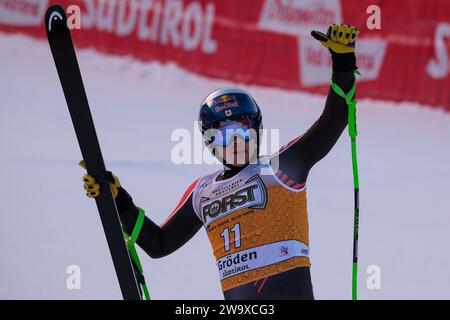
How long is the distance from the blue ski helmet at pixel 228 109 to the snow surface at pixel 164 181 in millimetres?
1811

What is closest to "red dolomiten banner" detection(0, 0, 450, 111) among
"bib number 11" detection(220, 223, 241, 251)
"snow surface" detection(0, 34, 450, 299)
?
"snow surface" detection(0, 34, 450, 299)

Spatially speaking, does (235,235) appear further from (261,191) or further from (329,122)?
(329,122)

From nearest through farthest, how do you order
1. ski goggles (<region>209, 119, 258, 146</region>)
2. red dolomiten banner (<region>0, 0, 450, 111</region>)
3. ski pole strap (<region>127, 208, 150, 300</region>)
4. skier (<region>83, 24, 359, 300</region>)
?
1. skier (<region>83, 24, 359, 300</region>)
2. ski goggles (<region>209, 119, 258, 146</region>)
3. ski pole strap (<region>127, 208, 150, 300</region>)
4. red dolomiten banner (<region>0, 0, 450, 111</region>)

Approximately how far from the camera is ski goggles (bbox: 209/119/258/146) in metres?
4.23

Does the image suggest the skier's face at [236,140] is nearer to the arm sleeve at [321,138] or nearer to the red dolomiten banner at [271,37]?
the arm sleeve at [321,138]

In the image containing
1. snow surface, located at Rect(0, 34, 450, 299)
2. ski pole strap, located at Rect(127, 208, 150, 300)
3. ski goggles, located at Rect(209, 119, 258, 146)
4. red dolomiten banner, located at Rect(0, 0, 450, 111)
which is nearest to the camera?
ski goggles, located at Rect(209, 119, 258, 146)

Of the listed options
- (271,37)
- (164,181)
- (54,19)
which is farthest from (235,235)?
(271,37)

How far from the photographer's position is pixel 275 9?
11.3 m

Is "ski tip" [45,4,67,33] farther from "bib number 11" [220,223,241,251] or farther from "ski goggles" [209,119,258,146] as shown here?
"bib number 11" [220,223,241,251]

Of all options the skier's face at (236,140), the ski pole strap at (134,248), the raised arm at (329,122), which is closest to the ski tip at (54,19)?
the skier's face at (236,140)

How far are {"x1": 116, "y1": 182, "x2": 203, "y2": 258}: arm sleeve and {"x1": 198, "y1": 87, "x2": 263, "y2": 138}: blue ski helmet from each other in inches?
16.9

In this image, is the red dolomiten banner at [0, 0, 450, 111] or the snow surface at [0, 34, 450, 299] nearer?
the snow surface at [0, 34, 450, 299]

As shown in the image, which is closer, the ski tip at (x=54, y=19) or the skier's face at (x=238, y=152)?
the ski tip at (x=54, y=19)

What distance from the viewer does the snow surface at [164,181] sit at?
6137 millimetres
